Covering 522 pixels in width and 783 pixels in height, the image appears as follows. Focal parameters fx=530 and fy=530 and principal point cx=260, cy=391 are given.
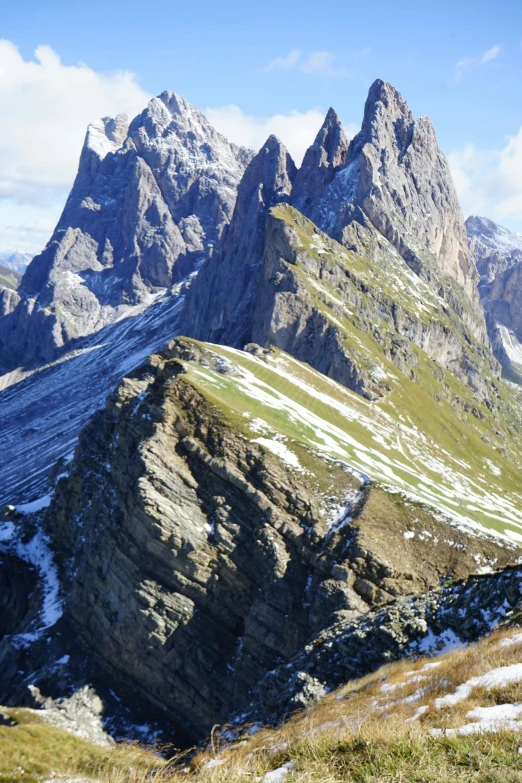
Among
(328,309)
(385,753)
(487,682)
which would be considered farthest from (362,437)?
(385,753)

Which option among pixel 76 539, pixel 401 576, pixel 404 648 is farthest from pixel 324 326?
pixel 404 648

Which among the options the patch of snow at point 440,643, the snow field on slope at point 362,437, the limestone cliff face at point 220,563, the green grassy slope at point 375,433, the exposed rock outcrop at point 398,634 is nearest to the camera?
the patch of snow at point 440,643

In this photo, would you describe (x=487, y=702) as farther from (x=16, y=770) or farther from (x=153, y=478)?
(x=153, y=478)

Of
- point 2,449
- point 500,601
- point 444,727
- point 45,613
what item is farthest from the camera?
point 2,449

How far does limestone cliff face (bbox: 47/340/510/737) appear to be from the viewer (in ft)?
121

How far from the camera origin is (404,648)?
21438 mm

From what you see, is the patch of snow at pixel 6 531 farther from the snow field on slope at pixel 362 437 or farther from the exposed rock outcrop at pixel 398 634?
the exposed rock outcrop at pixel 398 634

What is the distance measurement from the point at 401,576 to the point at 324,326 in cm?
10290

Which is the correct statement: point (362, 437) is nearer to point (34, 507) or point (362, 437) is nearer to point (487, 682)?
point (34, 507)

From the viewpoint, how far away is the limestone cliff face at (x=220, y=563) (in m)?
36.9

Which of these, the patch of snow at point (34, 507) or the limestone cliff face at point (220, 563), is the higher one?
the limestone cliff face at point (220, 563)

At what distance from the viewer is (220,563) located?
40469 mm

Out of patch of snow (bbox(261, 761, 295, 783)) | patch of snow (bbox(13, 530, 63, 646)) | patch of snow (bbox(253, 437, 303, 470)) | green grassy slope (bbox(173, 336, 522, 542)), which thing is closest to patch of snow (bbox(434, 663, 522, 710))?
patch of snow (bbox(261, 761, 295, 783))

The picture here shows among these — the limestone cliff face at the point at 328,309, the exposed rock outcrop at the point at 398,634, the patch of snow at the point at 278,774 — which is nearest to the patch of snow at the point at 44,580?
the exposed rock outcrop at the point at 398,634
